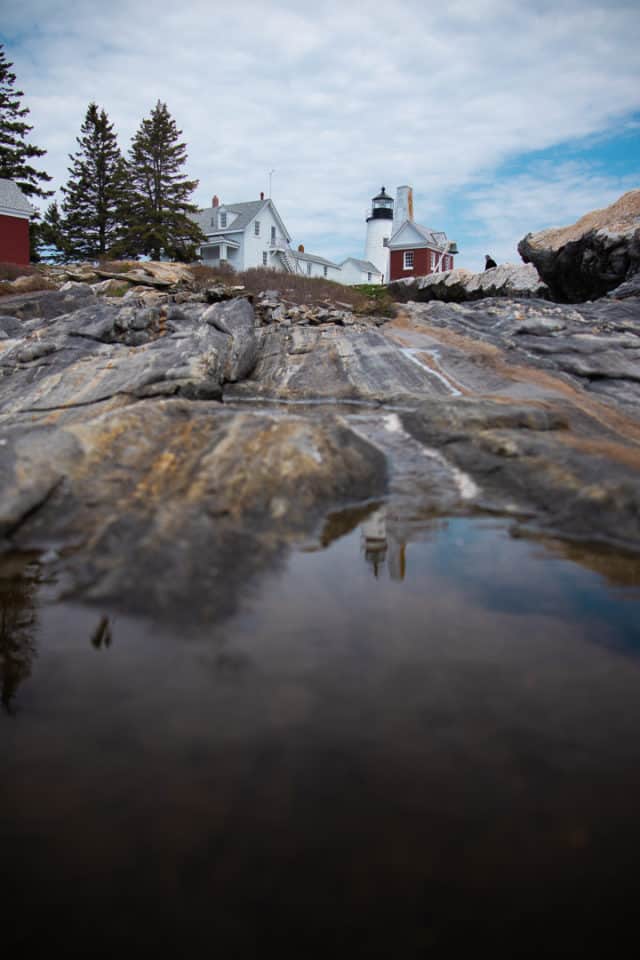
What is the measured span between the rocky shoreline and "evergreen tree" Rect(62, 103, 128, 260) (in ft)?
93.9

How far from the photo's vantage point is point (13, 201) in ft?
102

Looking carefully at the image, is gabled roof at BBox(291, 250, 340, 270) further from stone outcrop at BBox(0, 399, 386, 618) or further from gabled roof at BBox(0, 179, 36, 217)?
stone outcrop at BBox(0, 399, 386, 618)

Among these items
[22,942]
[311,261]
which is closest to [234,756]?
[22,942]

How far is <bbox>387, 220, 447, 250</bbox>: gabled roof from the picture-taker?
5391 centimetres

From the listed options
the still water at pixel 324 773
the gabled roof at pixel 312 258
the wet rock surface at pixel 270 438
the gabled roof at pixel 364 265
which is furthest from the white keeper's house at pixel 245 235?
the still water at pixel 324 773

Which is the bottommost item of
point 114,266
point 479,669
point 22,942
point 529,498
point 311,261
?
point 22,942

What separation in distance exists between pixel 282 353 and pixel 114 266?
18437mm

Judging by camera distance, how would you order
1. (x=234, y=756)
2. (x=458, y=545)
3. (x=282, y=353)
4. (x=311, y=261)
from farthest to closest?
(x=311, y=261)
(x=282, y=353)
(x=458, y=545)
(x=234, y=756)

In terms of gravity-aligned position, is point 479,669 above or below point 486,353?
below

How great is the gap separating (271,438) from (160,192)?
36.5m

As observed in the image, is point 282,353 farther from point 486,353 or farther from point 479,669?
point 479,669

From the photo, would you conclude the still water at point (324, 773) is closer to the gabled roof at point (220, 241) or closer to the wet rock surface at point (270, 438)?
the wet rock surface at point (270, 438)

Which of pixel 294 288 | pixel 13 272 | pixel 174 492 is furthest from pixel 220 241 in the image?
pixel 174 492

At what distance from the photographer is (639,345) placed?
10625 millimetres
